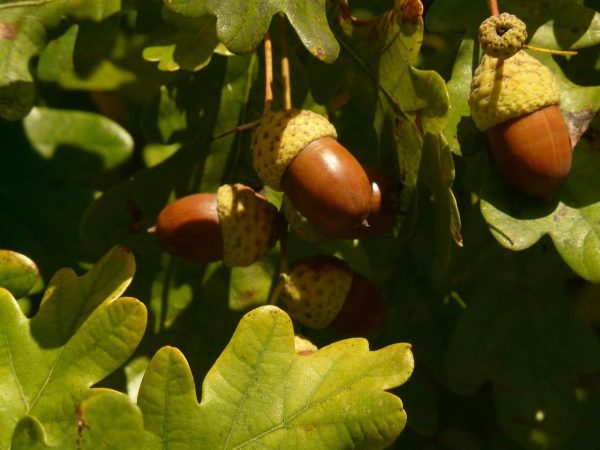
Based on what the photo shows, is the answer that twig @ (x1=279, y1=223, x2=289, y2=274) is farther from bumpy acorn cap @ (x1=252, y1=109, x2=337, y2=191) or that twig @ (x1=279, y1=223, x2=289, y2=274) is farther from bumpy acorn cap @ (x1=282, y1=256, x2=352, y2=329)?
bumpy acorn cap @ (x1=252, y1=109, x2=337, y2=191)

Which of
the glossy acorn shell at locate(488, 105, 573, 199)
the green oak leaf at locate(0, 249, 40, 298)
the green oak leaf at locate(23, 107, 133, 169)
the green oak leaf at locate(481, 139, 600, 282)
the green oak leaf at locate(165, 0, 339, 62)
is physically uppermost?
the green oak leaf at locate(165, 0, 339, 62)

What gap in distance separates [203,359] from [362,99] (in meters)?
0.65

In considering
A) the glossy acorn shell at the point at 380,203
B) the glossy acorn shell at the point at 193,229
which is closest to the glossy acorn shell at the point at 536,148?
the glossy acorn shell at the point at 380,203

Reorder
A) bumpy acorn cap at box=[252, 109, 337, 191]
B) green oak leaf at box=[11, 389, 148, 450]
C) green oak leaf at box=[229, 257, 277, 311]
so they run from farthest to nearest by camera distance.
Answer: green oak leaf at box=[229, 257, 277, 311]
bumpy acorn cap at box=[252, 109, 337, 191]
green oak leaf at box=[11, 389, 148, 450]

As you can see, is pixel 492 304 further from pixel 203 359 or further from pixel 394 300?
pixel 203 359

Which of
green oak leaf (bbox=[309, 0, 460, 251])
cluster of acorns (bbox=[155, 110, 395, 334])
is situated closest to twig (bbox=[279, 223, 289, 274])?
cluster of acorns (bbox=[155, 110, 395, 334])

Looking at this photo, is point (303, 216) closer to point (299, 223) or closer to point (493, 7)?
point (299, 223)

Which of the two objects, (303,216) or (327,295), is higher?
(303,216)

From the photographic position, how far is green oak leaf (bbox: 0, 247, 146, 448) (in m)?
1.64

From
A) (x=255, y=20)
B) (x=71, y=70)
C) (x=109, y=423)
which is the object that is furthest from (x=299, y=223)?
(x=71, y=70)

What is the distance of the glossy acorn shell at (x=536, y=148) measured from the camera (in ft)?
5.66

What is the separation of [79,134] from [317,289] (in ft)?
2.74

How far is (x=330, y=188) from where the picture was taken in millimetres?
1760

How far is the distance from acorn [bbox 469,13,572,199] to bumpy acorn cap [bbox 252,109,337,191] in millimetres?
297
